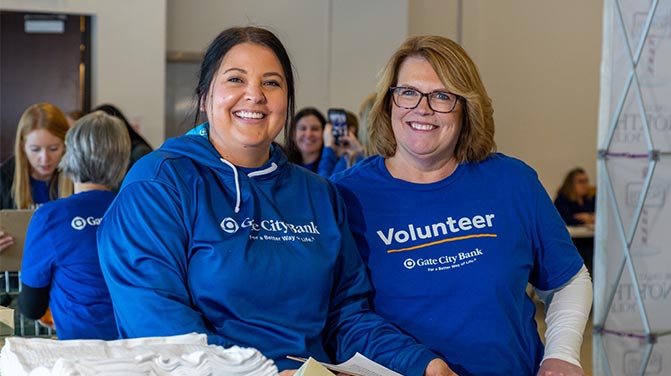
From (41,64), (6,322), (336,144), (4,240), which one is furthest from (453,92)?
(41,64)

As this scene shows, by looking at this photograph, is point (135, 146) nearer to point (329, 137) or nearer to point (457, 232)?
point (329, 137)

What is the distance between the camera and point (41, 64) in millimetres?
7758

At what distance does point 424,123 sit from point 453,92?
105 millimetres

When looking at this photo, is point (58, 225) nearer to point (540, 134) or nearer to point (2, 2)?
point (2, 2)

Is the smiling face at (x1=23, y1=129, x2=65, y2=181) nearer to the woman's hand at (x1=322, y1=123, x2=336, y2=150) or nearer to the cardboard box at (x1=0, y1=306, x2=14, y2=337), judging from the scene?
the woman's hand at (x1=322, y1=123, x2=336, y2=150)

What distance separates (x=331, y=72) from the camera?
909 cm

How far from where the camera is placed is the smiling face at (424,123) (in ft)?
7.30

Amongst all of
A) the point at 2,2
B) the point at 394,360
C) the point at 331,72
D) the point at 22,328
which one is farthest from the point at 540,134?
the point at 394,360

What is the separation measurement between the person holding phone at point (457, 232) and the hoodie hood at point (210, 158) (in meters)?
0.40

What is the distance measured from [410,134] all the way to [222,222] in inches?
26.8

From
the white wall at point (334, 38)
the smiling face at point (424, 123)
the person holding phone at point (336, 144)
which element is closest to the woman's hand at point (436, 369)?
the smiling face at point (424, 123)

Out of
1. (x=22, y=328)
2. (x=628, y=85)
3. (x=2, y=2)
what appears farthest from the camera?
(x=2, y=2)

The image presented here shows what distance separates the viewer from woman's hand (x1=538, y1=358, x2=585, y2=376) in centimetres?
211

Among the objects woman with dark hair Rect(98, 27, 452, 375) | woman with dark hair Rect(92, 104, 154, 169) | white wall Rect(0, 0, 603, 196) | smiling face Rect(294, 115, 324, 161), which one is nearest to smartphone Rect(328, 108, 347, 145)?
smiling face Rect(294, 115, 324, 161)
